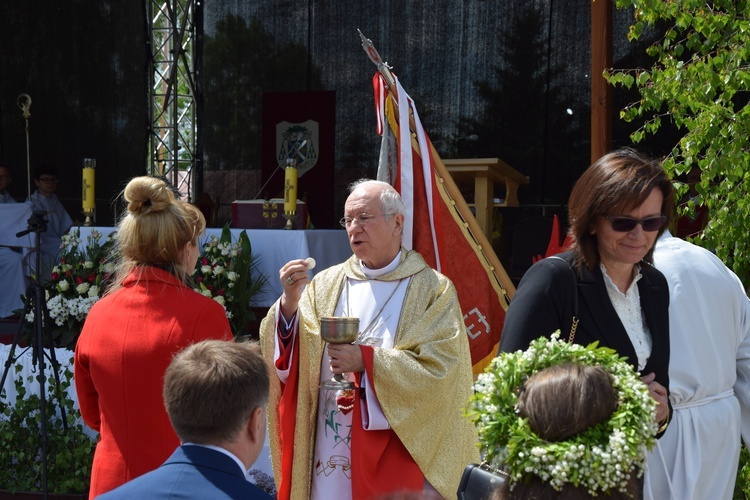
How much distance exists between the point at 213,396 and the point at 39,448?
11.2ft

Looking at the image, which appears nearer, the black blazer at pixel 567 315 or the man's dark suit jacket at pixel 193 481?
the man's dark suit jacket at pixel 193 481

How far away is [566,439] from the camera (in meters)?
1.67

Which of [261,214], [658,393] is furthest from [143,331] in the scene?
[261,214]

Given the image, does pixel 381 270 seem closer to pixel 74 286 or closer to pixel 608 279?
pixel 608 279

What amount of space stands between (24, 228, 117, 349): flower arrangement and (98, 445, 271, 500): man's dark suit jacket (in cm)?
358

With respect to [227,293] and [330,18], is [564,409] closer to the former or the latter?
[227,293]

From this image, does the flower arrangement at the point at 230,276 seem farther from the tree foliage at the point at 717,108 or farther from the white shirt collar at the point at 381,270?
the tree foliage at the point at 717,108

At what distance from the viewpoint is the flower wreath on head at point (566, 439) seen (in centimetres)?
163

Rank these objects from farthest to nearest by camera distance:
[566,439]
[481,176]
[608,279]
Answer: [481,176], [608,279], [566,439]

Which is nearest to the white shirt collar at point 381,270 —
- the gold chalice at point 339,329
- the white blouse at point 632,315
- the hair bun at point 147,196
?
the gold chalice at point 339,329

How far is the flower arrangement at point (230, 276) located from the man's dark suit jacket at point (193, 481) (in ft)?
12.1

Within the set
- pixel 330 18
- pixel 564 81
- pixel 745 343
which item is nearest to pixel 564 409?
pixel 745 343

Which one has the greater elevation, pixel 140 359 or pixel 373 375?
pixel 140 359

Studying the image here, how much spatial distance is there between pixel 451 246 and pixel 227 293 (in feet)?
5.40
